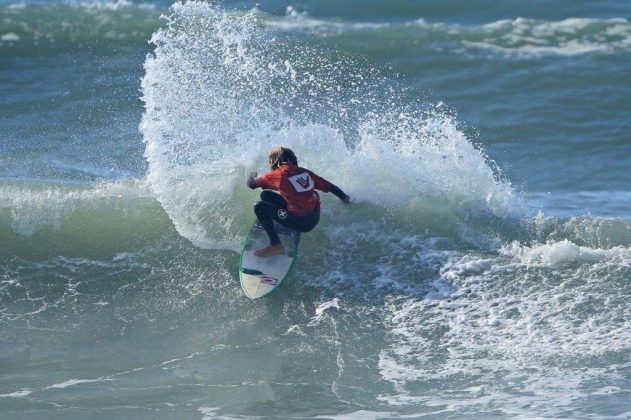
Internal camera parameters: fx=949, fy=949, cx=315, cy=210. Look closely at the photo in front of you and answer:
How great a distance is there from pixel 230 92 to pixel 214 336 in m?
3.99

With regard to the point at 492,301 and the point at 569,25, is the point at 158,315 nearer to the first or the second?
the point at 492,301

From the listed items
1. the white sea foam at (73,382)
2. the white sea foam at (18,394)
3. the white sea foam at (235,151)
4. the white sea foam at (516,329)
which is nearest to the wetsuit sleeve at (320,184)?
the white sea foam at (235,151)

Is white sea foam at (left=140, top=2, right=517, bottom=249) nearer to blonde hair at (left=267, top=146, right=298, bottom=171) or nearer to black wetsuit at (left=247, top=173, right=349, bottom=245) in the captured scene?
black wetsuit at (left=247, top=173, right=349, bottom=245)

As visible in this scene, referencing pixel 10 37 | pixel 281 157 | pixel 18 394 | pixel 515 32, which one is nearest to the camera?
pixel 18 394

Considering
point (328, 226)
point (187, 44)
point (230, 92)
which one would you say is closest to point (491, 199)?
point (328, 226)

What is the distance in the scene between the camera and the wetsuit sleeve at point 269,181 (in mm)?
9352

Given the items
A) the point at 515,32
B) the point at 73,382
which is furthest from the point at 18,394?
the point at 515,32

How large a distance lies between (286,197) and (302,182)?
0.71 feet

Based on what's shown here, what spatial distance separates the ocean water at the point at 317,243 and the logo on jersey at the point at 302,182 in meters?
0.91

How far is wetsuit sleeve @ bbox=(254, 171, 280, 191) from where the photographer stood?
30.7ft

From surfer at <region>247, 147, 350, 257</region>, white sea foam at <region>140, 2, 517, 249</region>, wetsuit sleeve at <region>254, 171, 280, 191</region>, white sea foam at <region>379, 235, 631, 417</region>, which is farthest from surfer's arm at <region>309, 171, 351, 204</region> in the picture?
white sea foam at <region>379, 235, 631, 417</region>

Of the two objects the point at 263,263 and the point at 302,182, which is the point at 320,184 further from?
the point at 263,263

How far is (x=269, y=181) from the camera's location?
30.8 feet

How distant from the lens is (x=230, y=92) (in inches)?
466
